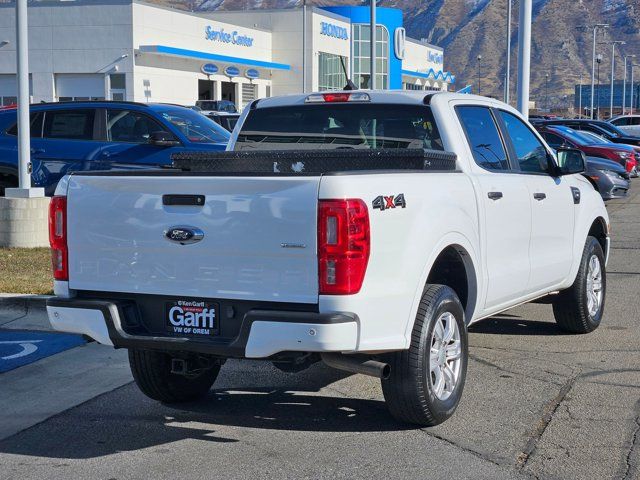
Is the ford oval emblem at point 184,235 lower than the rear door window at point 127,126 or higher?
lower

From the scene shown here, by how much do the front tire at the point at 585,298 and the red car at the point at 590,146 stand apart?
17290 millimetres

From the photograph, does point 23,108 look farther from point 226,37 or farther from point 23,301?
point 226,37

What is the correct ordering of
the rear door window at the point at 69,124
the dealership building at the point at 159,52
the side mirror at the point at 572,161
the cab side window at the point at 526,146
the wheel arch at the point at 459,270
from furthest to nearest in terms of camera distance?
the dealership building at the point at 159,52
the rear door window at the point at 69,124
the side mirror at the point at 572,161
the cab side window at the point at 526,146
the wheel arch at the point at 459,270

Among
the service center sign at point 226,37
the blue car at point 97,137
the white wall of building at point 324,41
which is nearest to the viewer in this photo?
the blue car at point 97,137

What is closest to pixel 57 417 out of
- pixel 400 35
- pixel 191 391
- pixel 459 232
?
pixel 191 391

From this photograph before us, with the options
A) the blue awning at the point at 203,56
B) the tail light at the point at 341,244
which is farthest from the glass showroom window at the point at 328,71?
the tail light at the point at 341,244

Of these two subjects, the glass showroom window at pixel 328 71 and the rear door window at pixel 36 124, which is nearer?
the rear door window at pixel 36 124

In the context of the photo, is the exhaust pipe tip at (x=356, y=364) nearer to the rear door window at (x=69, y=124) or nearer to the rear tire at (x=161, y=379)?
the rear tire at (x=161, y=379)

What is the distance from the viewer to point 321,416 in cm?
641

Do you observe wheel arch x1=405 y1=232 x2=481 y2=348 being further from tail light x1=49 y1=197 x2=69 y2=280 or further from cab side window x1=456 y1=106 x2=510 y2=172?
tail light x1=49 y1=197 x2=69 y2=280

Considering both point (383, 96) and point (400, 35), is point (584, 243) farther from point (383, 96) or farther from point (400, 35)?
point (400, 35)

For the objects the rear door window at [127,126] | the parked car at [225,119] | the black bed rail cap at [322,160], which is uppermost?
the parked car at [225,119]

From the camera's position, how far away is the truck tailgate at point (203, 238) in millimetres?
5242

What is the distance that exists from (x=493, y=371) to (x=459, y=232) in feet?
5.36
